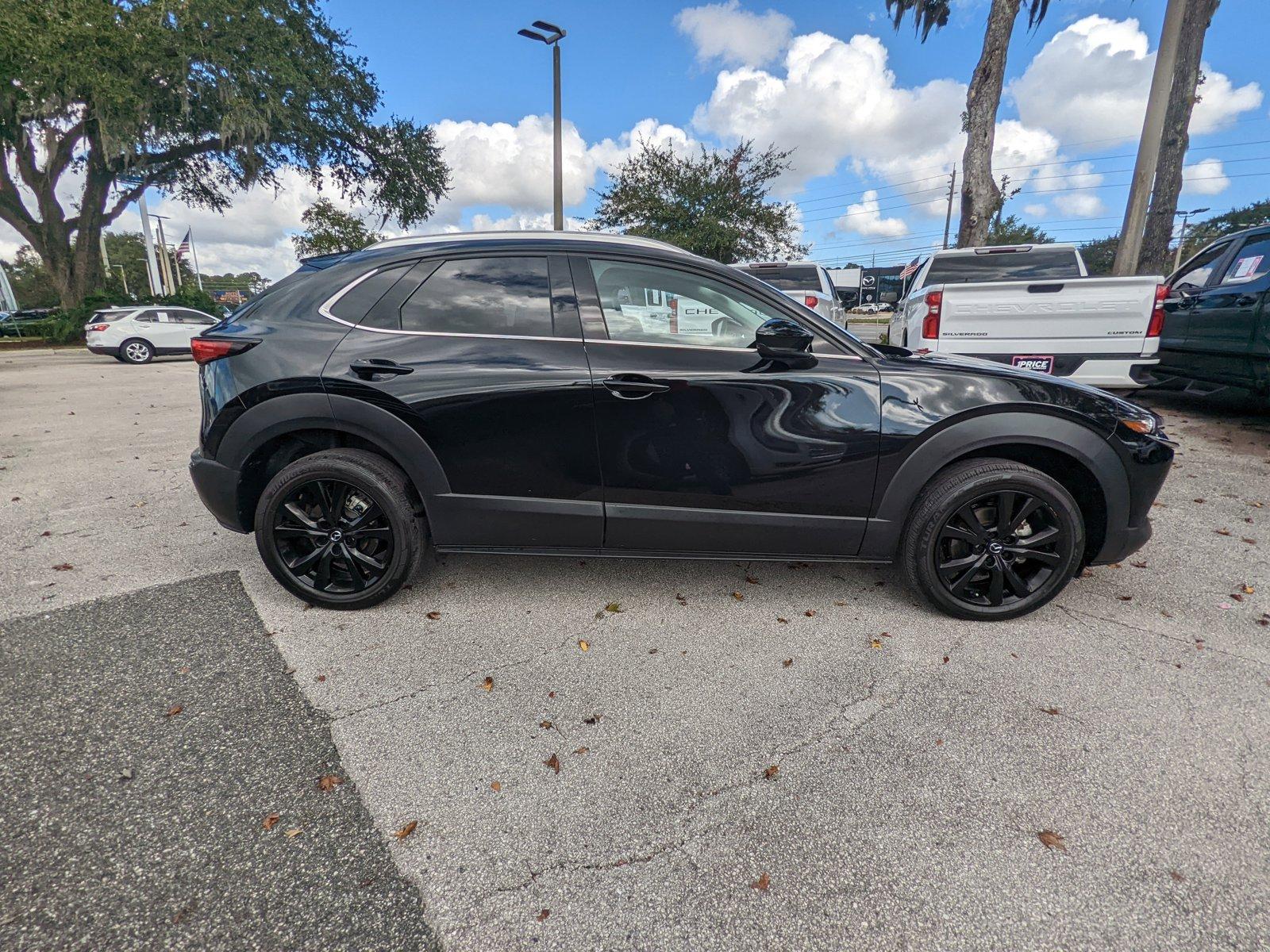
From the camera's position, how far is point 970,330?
218 inches

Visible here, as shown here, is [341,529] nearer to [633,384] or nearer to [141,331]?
[633,384]


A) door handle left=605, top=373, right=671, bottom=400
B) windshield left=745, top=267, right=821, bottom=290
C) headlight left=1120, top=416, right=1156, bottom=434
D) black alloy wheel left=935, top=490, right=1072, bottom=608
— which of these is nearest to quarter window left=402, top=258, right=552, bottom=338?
door handle left=605, top=373, right=671, bottom=400

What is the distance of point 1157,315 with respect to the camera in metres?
5.11

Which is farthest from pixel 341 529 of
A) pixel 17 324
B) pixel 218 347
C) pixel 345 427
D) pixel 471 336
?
pixel 17 324

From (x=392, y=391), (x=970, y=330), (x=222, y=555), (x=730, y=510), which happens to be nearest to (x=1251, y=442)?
(x=970, y=330)

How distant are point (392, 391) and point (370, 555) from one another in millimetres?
826

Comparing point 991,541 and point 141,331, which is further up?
point 141,331

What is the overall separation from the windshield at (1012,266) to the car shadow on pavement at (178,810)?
28.6 feet

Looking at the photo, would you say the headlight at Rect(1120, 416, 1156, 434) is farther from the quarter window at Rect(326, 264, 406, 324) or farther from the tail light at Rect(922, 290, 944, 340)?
the quarter window at Rect(326, 264, 406, 324)

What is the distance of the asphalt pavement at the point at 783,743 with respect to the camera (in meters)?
1.55

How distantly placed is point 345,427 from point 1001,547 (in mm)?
3112

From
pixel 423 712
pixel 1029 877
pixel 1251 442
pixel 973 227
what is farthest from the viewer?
pixel 973 227

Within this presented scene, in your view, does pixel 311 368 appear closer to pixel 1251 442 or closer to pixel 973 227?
pixel 1251 442

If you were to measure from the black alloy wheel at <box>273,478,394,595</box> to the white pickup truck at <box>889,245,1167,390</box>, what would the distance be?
514 centimetres
